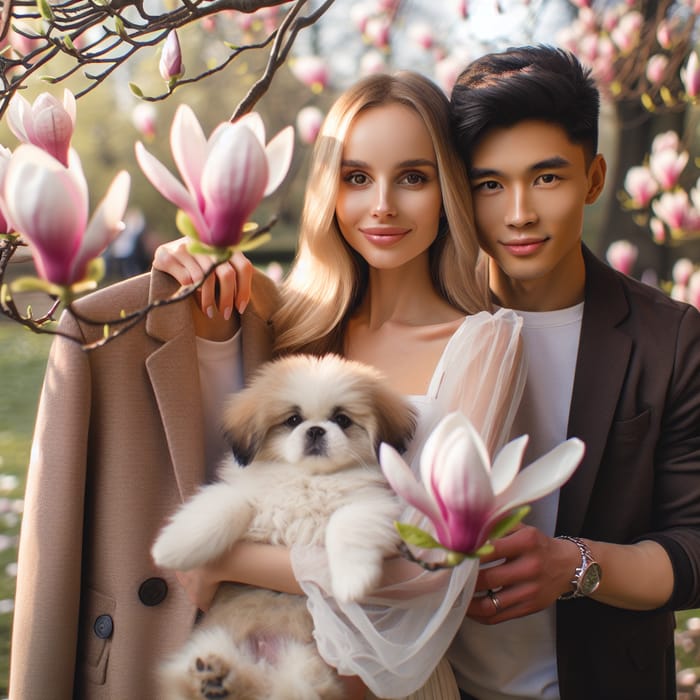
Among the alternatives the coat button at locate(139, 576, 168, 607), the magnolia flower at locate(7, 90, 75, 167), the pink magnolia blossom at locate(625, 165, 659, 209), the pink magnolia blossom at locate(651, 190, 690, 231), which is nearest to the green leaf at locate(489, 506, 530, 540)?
the magnolia flower at locate(7, 90, 75, 167)

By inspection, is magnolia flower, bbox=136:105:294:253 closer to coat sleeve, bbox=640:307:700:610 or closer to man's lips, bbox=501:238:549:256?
man's lips, bbox=501:238:549:256

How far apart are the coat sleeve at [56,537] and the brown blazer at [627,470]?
1135 mm

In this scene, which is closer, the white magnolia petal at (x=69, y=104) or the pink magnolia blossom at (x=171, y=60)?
the white magnolia petal at (x=69, y=104)

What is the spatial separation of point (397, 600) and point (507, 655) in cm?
66

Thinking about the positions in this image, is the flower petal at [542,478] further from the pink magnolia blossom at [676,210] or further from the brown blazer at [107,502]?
the pink magnolia blossom at [676,210]

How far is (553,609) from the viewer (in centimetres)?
211

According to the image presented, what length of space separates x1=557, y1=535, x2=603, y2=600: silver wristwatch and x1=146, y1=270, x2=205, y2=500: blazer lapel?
0.84m

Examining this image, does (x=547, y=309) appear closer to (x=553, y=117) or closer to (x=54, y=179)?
(x=553, y=117)

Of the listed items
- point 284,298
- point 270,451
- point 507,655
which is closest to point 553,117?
point 284,298

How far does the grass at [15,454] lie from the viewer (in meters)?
3.91

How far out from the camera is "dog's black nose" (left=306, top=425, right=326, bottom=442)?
169cm

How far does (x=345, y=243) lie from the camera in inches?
88.5

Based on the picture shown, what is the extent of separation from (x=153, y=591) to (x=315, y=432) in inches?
21.3

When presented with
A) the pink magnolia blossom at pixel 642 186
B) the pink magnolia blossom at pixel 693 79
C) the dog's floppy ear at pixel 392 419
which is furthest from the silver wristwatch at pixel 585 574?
the pink magnolia blossom at pixel 642 186
